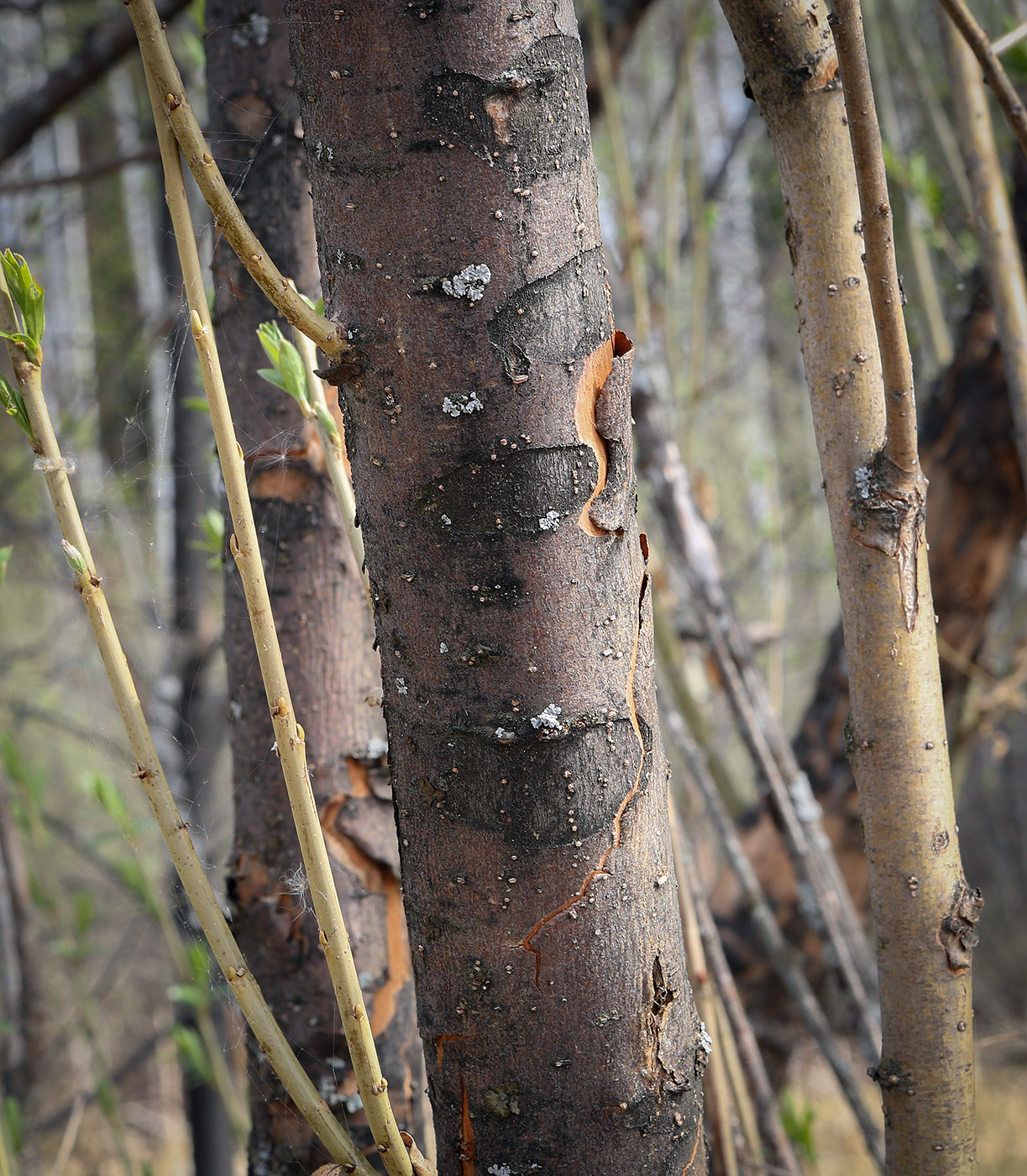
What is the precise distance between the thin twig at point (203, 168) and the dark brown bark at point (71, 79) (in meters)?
1.32

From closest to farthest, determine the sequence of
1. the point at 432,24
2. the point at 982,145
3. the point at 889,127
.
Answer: the point at 432,24, the point at 982,145, the point at 889,127

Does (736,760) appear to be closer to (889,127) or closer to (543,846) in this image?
(889,127)

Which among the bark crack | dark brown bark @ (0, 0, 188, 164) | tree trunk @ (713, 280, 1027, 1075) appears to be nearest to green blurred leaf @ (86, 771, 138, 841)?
the bark crack

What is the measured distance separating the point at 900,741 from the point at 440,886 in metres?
0.24

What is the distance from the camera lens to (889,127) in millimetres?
1498

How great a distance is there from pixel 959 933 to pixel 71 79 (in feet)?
5.52

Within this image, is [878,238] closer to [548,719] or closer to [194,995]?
[548,719]

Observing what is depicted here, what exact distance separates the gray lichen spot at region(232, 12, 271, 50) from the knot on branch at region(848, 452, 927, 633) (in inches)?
22.2

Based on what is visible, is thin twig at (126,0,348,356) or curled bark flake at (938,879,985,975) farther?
curled bark flake at (938,879,985,975)

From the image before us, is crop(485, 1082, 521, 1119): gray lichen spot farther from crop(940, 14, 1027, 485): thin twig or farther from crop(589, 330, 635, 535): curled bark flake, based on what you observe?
crop(940, 14, 1027, 485): thin twig

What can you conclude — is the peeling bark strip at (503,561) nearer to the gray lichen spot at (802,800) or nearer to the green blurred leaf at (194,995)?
the gray lichen spot at (802,800)

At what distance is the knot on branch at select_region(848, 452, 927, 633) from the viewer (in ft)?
1.32

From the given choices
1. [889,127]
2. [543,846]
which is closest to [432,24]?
[543,846]

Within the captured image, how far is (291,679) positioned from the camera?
0.62m
